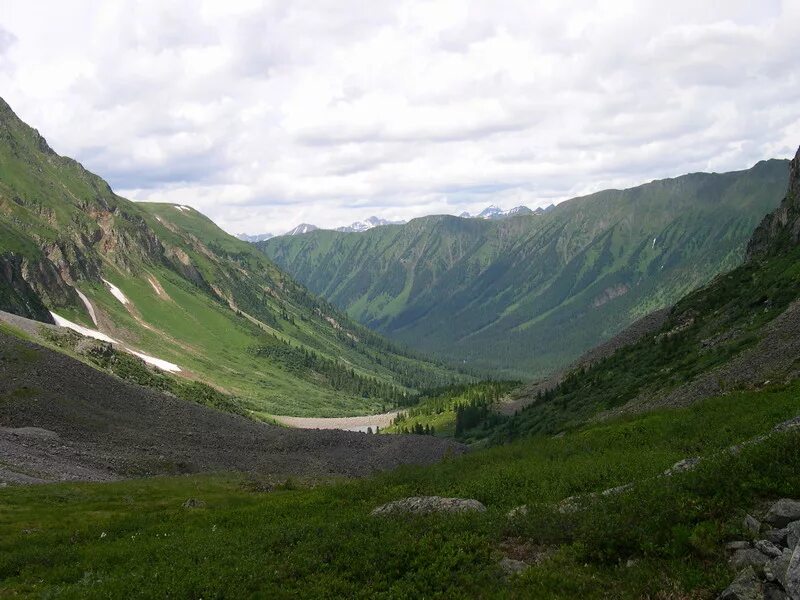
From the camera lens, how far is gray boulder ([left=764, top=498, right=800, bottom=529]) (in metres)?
15.6

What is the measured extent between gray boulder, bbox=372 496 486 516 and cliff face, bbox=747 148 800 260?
108m

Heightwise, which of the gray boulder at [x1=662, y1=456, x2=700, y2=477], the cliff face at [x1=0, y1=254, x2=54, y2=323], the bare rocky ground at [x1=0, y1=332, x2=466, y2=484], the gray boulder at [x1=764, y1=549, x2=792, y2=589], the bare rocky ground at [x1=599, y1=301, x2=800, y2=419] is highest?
the cliff face at [x1=0, y1=254, x2=54, y2=323]

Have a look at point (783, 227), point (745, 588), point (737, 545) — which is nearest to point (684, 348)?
point (783, 227)

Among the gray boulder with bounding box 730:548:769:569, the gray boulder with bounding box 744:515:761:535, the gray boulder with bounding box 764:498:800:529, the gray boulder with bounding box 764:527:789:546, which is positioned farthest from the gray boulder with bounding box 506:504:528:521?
the gray boulder with bounding box 764:527:789:546

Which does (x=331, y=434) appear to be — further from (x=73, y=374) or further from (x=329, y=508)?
(x=329, y=508)

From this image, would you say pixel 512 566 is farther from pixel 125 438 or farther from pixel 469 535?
pixel 125 438

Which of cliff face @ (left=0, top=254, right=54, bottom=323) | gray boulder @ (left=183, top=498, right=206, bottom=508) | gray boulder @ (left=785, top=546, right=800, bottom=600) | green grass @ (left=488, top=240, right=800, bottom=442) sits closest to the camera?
gray boulder @ (left=785, top=546, right=800, bottom=600)

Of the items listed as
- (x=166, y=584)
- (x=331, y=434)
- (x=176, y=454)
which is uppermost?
(x=166, y=584)

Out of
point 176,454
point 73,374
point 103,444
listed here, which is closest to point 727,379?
point 176,454

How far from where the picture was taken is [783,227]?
120m

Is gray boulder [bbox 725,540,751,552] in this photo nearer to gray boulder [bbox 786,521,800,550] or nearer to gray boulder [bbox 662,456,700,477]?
gray boulder [bbox 786,521,800,550]

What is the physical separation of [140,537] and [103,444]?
48341 mm

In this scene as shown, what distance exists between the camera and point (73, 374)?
90.4 meters

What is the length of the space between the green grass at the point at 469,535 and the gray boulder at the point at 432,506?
37.6 inches
